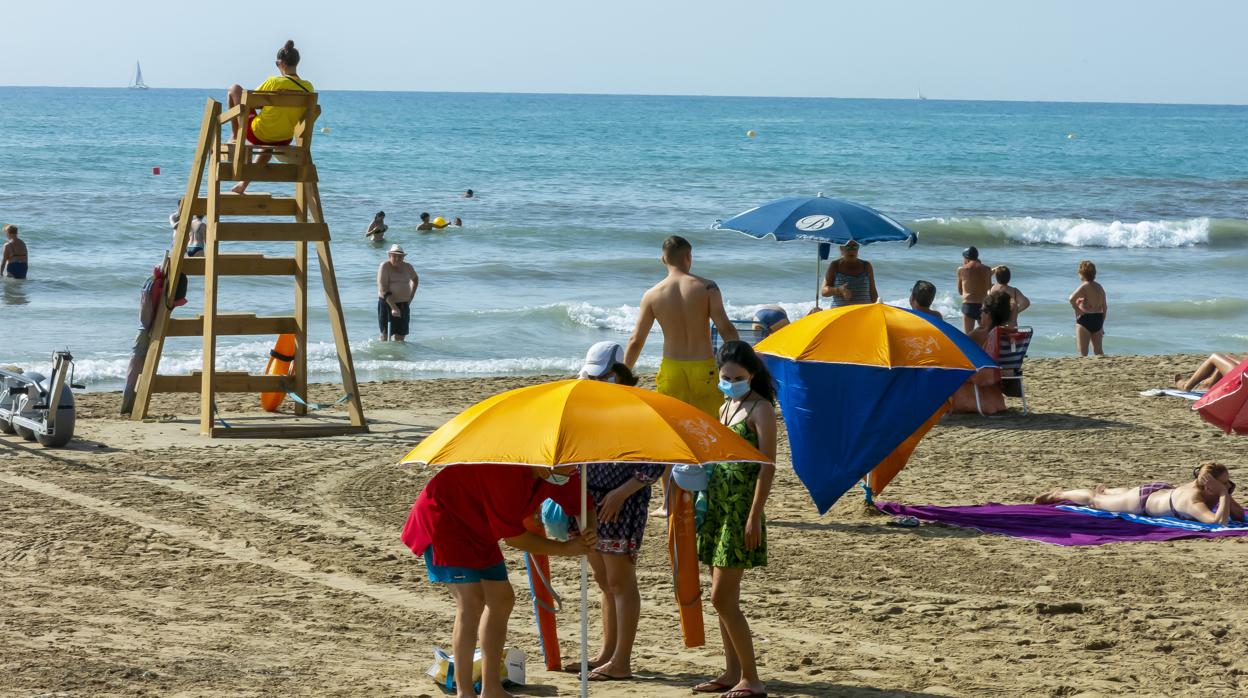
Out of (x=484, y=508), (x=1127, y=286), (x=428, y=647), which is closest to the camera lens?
(x=484, y=508)

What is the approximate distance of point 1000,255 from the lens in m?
29.1

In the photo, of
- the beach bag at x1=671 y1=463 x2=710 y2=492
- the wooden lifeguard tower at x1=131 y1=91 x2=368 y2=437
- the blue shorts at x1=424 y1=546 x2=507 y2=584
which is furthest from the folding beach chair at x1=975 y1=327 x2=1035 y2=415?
the blue shorts at x1=424 y1=546 x2=507 y2=584

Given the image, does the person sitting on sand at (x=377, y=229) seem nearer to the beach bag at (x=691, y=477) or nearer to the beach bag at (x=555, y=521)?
the beach bag at (x=691, y=477)

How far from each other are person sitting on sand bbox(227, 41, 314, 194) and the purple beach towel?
17.6 ft

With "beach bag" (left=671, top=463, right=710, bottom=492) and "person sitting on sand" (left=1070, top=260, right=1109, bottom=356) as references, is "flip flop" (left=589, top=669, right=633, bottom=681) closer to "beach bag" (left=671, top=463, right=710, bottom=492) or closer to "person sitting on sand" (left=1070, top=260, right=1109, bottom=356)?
"beach bag" (left=671, top=463, right=710, bottom=492)

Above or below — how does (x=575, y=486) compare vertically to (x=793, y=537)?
above

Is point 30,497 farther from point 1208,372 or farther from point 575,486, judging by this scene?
point 1208,372

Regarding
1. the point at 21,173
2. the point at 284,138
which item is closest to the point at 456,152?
the point at 21,173

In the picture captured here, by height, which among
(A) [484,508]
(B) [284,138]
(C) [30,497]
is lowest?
(C) [30,497]

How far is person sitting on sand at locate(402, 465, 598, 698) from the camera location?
4.73 metres

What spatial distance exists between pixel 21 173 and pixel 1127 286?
31889mm

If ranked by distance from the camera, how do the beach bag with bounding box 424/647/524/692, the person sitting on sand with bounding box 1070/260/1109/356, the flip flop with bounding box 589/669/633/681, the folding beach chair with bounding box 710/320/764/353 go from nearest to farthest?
the beach bag with bounding box 424/647/524/692
the flip flop with bounding box 589/669/633/681
the folding beach chair with bounding box 710/320/764/353
the person sitting on sand with bounding box 1070/260/1109/356

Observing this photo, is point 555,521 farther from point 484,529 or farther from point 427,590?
point 427,590

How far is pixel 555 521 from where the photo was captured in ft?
15.6
